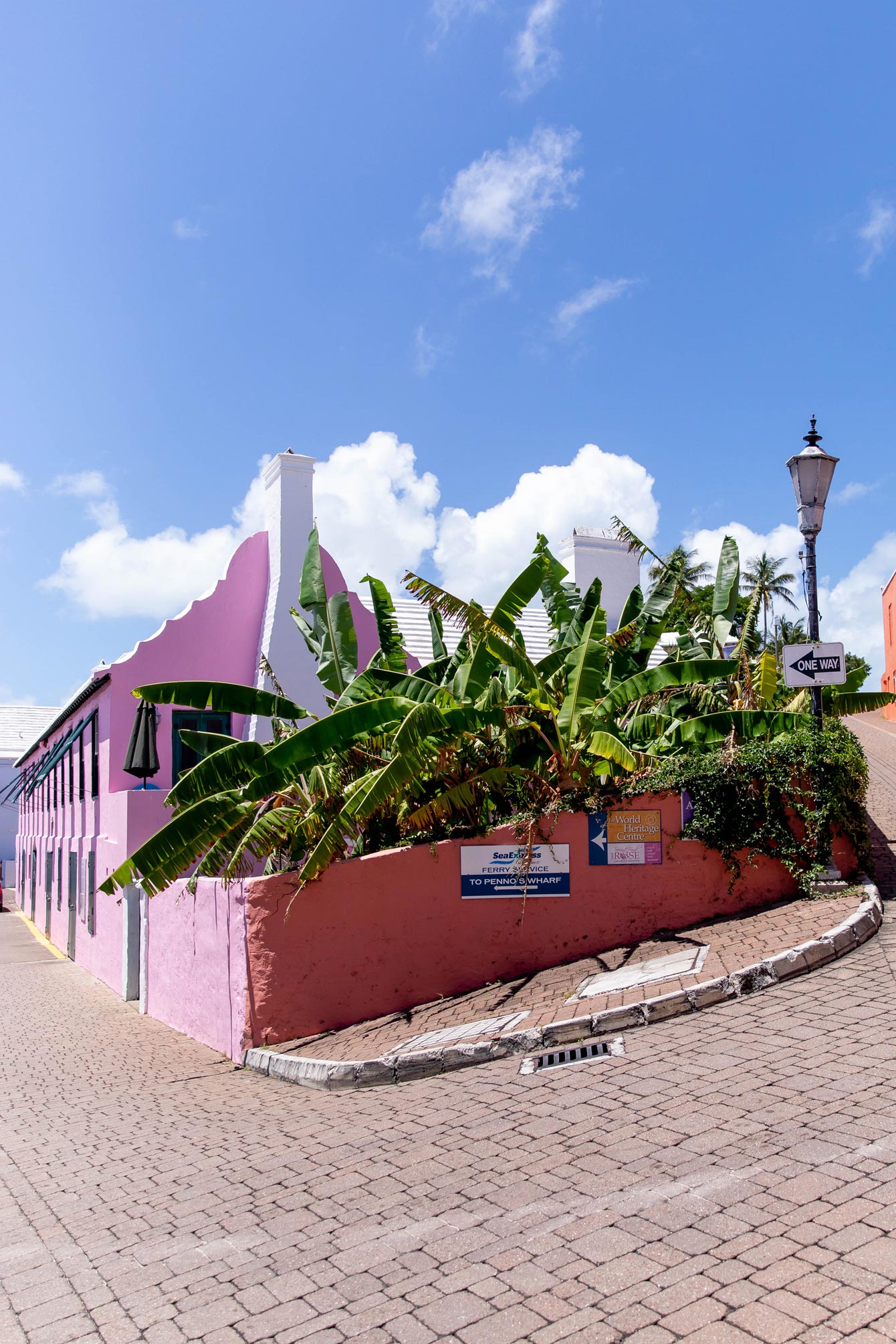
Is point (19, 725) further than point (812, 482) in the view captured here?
Yes

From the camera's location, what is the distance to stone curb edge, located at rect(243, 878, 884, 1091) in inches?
273

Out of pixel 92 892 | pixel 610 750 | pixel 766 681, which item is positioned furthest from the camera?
pixel 92 892

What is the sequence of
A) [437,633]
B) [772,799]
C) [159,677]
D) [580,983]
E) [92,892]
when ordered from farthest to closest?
[92,892] < [159,677] < [437,633] < [772,799] < [580,983]

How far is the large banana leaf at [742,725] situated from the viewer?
9.70 m

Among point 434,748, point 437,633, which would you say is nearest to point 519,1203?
point 434,748

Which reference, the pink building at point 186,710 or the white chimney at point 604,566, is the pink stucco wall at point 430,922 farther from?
the white chimney at point 604,566

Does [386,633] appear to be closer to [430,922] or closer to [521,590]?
[521,590]

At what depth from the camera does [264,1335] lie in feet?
12.8

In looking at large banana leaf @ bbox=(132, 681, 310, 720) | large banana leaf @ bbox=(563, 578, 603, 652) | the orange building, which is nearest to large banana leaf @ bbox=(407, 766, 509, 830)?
large banana leaf @ bbox=(132, 681, 310, 720)

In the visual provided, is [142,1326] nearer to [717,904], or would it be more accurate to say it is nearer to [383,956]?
[383,956]

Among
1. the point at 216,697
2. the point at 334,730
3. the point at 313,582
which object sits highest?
the point at 313,582

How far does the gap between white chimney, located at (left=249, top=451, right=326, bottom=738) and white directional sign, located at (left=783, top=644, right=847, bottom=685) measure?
884 centimetres

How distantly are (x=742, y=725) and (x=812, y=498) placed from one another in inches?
90.3

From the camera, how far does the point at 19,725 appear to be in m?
50.7
